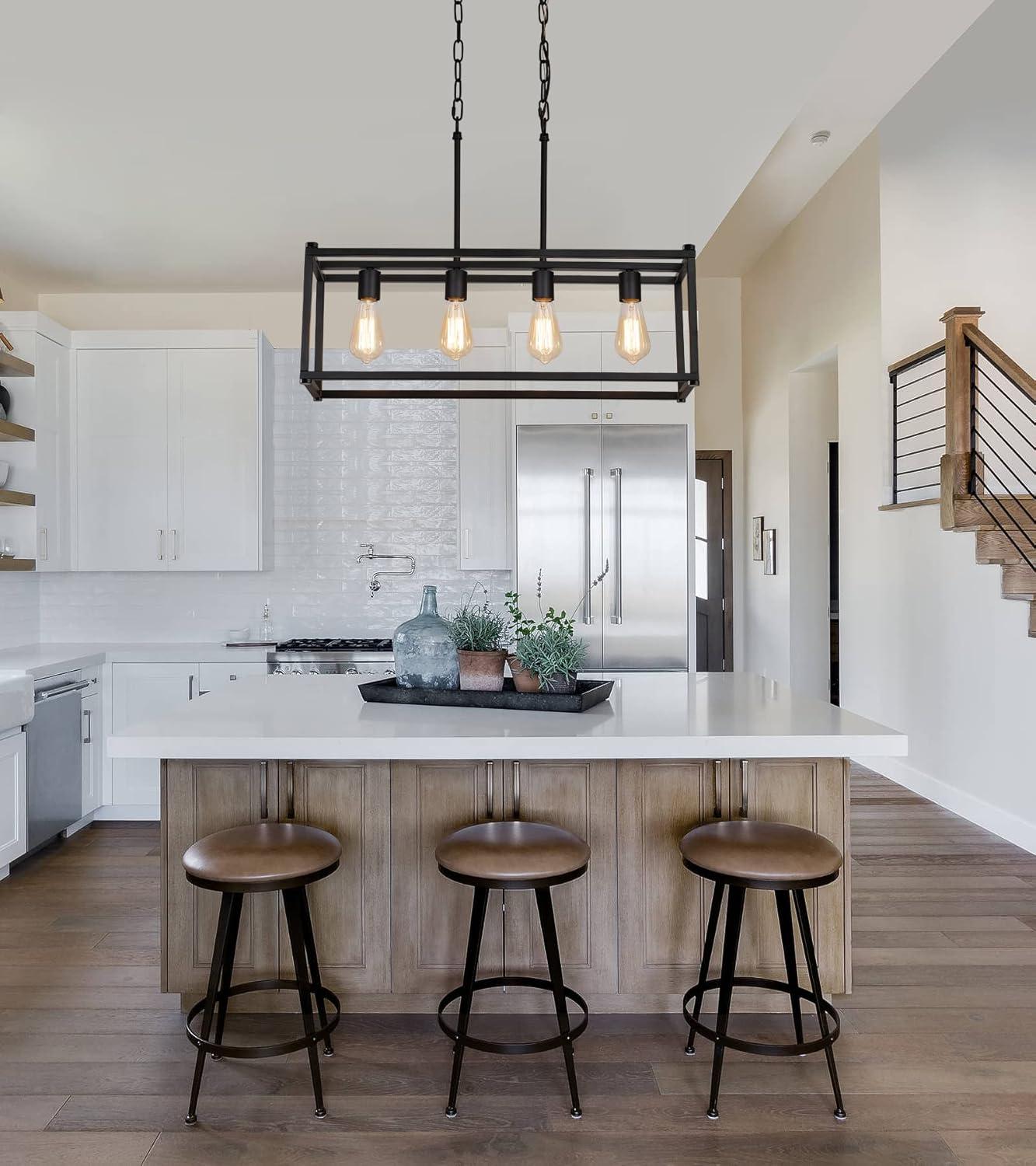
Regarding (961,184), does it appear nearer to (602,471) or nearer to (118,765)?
(602,471)

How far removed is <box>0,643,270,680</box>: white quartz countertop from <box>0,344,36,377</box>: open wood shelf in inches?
58.1

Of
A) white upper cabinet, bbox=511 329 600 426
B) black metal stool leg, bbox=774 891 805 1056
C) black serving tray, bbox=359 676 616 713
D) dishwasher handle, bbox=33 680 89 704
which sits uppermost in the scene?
white upper cabinet, bbox=511 329 600 426

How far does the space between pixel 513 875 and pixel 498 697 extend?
73 centimetres

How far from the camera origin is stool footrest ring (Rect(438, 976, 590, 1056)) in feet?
7.08

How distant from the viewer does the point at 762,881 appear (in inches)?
83.0

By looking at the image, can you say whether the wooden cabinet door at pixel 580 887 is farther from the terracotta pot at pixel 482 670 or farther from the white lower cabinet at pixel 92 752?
the white lower cabinet at pixel 92 752

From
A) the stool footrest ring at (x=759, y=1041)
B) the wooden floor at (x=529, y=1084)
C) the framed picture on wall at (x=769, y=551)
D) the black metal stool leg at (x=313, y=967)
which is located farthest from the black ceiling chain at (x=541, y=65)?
the framed picture on wall at (x=769, y=551)

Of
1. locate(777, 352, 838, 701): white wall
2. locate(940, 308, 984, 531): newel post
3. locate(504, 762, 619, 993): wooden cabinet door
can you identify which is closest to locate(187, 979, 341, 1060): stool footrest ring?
locate(504, 762, 619, 993): wooden cabinet door

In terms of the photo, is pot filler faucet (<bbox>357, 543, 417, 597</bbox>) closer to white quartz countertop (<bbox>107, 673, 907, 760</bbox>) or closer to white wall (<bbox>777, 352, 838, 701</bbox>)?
white quartz countertop (<bbox>107, 673, 907, 760</bbox>)

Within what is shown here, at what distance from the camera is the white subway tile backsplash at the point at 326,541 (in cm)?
550

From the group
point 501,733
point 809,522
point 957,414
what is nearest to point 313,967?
point 501,733

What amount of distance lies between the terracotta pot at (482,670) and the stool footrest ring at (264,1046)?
3.14 feet

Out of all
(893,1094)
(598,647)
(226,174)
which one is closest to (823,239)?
(598,647)

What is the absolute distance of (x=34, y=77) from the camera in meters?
3.12
